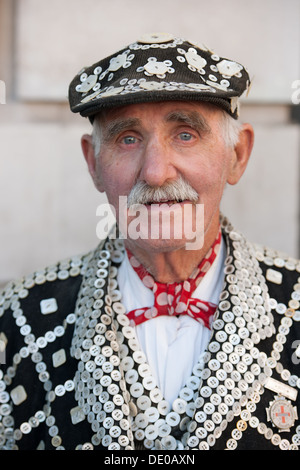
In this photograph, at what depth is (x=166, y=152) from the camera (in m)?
1.86

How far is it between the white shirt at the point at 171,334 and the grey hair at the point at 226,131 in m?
Answer: 0.36

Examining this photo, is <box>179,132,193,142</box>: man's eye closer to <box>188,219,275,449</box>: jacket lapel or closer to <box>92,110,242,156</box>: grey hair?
<box>92,110,242,156</box>: grey hair

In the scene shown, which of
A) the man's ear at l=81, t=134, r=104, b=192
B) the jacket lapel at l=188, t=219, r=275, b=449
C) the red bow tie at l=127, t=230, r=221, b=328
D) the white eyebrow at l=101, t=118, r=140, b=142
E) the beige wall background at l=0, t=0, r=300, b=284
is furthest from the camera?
the beige wall background at l=0, t=0, r=300, b=284

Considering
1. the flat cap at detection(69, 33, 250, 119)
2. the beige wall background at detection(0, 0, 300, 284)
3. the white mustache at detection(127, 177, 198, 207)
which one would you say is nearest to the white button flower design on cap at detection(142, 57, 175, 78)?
the flat cap at detection(69, 33, 250, 119)

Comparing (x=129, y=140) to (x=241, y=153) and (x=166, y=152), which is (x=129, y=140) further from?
(x=241, y=153)

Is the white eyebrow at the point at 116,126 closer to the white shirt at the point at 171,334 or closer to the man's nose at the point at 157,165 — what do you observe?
the man's nose at the point at 157,165

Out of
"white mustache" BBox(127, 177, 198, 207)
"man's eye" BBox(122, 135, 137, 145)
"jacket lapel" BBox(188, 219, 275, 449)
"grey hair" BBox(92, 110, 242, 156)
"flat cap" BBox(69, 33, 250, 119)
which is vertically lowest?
"jacket lapel" BBox(188, 219, 275, 449)

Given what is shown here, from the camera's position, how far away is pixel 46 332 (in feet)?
6.91

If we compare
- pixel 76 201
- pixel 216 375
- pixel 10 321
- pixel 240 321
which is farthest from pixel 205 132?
pixel 76 201

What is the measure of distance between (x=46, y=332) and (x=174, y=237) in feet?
1.79

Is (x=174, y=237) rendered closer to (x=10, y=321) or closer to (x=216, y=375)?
(x=216, y=375)

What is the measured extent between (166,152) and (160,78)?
205 mm

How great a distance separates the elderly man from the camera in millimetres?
1842

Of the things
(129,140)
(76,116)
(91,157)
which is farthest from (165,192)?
(76,116)
